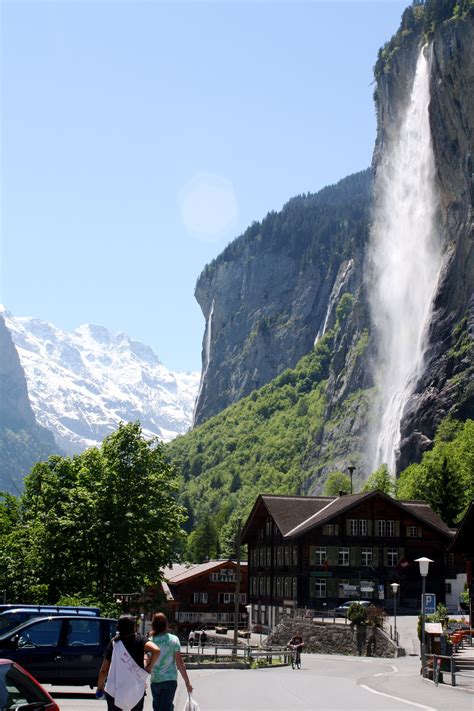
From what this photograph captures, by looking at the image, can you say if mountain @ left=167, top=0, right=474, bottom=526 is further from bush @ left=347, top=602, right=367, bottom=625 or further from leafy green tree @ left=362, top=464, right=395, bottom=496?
bush @ left=347, top=602, right=367, bottom=625

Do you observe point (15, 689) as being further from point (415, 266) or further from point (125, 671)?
point (415, 266)

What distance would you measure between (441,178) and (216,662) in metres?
107

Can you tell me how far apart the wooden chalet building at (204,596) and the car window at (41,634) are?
76018 millimetres

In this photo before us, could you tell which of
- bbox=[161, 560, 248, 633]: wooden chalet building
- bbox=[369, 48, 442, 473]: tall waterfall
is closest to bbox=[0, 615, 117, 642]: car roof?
bbox=[161, 560, 248, 633]: wooden chalet building

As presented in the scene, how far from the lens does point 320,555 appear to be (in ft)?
241

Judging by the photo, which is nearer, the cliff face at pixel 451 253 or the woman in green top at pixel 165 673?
the woman in green top at pixel 165 673

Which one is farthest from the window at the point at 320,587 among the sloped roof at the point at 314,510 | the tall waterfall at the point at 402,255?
the tall waterfall at the point at 402,255

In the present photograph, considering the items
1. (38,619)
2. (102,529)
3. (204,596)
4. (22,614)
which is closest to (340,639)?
(102,529)

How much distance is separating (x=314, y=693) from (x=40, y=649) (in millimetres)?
8264

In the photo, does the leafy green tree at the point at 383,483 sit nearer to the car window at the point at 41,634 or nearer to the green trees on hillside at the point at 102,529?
the green trees on hillside at the point at 102,529

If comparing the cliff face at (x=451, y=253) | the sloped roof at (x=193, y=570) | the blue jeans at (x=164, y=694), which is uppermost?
the cliff face at (x=451, y=253)

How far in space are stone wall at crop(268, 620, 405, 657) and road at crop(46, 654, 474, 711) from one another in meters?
11.2

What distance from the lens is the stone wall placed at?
167 feet

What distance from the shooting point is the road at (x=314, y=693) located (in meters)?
22.0
